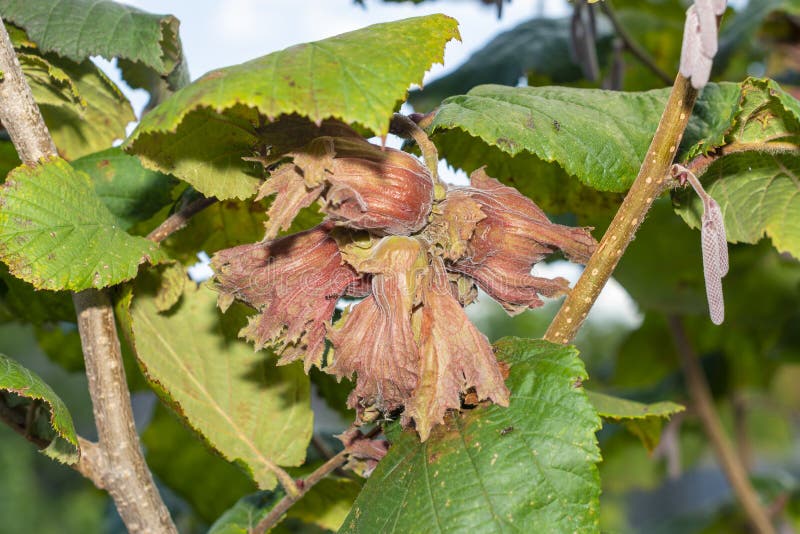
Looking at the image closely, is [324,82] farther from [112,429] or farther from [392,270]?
[112,429]

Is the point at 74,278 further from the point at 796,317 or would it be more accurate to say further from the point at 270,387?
the point at 796,317

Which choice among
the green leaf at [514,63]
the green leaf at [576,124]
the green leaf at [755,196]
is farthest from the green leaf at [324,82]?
the green leaf at [514,63]

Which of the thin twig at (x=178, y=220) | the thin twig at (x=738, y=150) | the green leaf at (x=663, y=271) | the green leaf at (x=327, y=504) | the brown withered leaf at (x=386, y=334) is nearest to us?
the brown withered leaf at (x=386, y=334)

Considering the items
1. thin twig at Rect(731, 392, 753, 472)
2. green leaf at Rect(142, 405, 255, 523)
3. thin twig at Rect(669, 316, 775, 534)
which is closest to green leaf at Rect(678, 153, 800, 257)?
green leaf at Rect(142, 405, 255, 523)

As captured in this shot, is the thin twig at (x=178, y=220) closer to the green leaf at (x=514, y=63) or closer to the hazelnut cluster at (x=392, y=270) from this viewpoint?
the hazelnut cluster at (x=392, y=270)

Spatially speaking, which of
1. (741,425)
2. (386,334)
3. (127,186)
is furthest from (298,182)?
(741,425)

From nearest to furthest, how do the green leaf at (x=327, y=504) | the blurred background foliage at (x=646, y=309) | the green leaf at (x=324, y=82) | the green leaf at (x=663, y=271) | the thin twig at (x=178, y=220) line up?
the green leaf at (x=324, y=82), the thin twig at (x=178, y=220), the green leaf at (x=327, y=504), the blurred background foliage at (x=646, y=309), the green leaf at (x=663, y=271)
